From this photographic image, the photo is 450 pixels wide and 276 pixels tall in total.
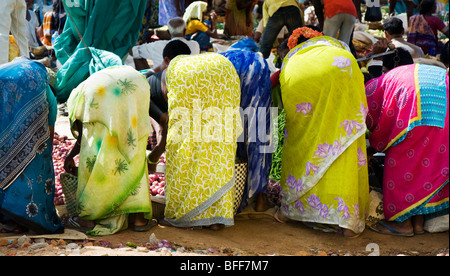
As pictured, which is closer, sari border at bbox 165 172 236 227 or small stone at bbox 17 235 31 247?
small stone at bbox 17 235 31 247

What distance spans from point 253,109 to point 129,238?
4.61ft

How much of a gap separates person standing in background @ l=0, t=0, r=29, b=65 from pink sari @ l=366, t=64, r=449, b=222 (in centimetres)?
444

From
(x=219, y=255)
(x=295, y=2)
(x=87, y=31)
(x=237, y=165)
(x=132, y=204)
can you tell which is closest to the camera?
(x=219, y=255)

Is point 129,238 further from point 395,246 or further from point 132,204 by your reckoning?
point 395,246

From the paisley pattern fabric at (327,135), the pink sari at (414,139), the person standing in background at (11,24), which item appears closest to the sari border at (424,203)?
the pink sari at (414,139)

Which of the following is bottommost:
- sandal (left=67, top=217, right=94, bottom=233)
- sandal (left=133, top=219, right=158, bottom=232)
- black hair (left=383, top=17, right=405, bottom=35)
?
sandal (left=133, top=219, right=158, bottom=232)

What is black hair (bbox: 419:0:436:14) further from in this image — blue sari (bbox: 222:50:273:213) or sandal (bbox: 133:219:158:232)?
sandal (bbox: 133:219:158:232)

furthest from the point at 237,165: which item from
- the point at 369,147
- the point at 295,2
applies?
the point at 295,2

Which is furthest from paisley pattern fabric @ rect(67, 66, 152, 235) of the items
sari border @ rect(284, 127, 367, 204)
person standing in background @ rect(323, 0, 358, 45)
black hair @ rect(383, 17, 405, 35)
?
person standing in background @ rect(323, 0, 358, 45)

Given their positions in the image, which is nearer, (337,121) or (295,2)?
(337,121)

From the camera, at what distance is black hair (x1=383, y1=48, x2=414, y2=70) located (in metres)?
5.31

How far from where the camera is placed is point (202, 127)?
4301 millimetres

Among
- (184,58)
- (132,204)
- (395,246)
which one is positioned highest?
(184,58)

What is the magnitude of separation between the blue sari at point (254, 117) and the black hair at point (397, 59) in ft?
4.71
